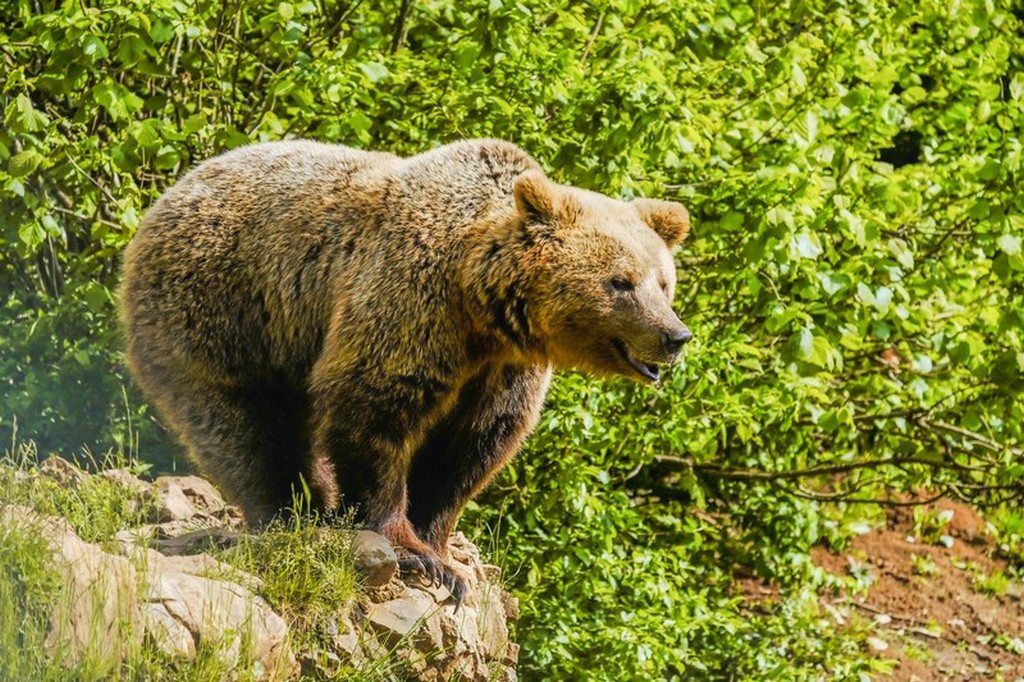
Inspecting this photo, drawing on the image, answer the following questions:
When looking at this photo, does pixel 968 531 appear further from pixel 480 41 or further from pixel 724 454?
pixel 480 41

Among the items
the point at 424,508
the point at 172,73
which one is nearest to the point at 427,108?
the point at 172,73

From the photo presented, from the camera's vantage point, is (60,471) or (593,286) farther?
(60,471)

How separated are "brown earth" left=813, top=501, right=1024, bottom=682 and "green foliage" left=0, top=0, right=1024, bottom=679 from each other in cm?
116

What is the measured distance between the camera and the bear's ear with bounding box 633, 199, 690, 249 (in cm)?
555

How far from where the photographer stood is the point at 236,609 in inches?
171

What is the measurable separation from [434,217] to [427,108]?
235 cm

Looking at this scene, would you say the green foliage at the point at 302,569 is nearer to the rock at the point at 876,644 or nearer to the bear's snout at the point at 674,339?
the bear's snout at the point at 674,339

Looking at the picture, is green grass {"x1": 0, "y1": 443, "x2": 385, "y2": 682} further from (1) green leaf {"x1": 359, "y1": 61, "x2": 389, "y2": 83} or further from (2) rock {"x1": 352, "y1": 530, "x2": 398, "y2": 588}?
(1) green leaf {"x1": 359, "y1": 61, "x2": 389, "y2": 83}

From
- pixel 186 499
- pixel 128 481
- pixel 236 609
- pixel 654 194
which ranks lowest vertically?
pixel 186 499

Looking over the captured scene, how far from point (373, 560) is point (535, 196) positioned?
1376 millimetres

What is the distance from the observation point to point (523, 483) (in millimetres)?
7836

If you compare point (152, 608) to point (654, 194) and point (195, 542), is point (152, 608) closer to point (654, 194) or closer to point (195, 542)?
point (195, 542)

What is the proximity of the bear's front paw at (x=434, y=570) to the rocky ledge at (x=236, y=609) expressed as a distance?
Answer: 0.12ft

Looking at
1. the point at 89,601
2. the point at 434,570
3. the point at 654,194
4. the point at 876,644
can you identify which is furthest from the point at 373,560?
the point at 876,644
